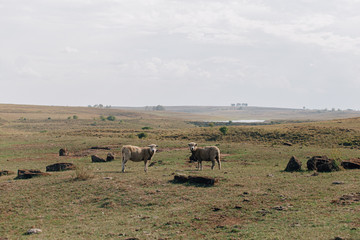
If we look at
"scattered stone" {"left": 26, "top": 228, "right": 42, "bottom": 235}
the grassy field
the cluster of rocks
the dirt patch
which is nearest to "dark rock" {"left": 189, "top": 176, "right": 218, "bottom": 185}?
the grassy field

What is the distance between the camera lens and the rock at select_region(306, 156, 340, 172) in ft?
76.4

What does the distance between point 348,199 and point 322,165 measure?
7970mm

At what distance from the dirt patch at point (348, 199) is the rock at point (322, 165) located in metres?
6.86

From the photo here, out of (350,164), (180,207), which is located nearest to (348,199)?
(180,207)

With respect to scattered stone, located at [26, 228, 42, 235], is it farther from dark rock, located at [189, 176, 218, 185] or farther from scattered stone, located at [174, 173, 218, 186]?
dark rock, located at [189, 176, 218, 185]

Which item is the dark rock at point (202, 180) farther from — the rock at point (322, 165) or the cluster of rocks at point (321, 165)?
the rock at point (322, 165)

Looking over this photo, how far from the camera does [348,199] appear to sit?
15773 millimetres

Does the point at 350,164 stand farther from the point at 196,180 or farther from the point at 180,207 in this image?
the point at 180,207

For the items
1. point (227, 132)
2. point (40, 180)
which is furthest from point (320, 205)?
point (227, 132)

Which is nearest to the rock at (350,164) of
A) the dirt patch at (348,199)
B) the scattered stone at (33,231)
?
the dirt patch at (348,199)

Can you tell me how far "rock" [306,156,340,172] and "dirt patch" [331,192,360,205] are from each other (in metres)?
6.86

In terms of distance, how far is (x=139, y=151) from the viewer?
2492 cm

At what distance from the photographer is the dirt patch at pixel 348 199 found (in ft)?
50.2

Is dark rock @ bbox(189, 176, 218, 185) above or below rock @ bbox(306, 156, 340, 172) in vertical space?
below
